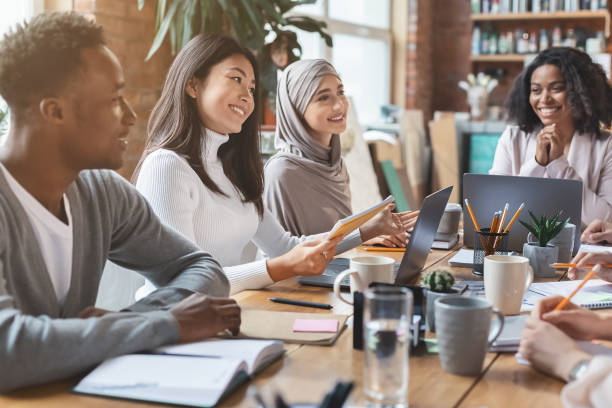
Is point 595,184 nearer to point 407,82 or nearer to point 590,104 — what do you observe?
point 590,104

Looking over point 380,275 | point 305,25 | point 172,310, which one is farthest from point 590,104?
point 172,310

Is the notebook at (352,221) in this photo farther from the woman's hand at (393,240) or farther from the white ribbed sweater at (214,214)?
the woman's hand at (393,240)

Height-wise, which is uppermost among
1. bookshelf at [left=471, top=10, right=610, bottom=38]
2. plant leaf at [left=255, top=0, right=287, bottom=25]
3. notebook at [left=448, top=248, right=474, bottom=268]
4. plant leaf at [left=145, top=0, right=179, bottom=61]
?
bookshelf at [left=471, top=10, right=610, bottom=38]

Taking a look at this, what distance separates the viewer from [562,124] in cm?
285

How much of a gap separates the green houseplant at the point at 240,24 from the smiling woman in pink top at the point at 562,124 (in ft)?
3.69

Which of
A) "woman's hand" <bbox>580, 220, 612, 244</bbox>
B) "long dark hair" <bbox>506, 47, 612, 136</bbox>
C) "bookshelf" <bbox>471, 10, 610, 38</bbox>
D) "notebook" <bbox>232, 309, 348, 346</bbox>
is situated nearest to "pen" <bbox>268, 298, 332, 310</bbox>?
"notebook" <bbox>232, 309, 348, 346</bbox>

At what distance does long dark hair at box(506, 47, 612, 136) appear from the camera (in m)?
2.76

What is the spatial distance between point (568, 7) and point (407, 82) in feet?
5.04

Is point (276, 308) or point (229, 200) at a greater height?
point (229, 200)

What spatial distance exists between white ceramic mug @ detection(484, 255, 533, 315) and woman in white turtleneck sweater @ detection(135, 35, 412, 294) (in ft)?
2.00

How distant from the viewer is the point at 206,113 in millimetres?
2016

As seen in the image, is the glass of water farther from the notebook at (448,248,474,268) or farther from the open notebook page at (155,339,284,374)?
the notebook at (448,248,474,268)

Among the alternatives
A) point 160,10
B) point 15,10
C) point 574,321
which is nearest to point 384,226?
point 574,321

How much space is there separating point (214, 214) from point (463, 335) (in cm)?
105
